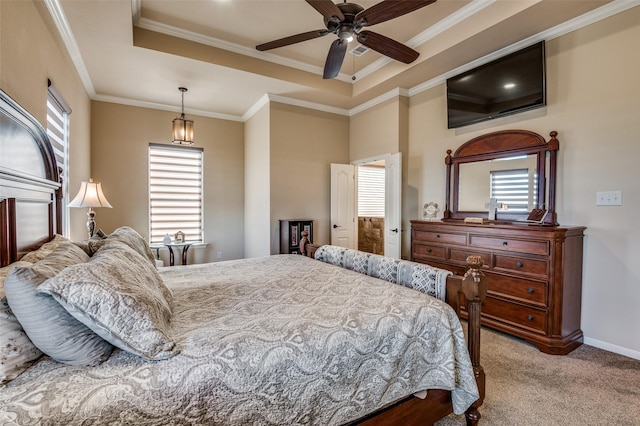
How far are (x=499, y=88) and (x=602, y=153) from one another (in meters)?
1.18

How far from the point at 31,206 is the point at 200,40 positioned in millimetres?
2632

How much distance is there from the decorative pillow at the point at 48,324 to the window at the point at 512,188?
360cm

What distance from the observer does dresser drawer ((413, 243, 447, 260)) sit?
345cm

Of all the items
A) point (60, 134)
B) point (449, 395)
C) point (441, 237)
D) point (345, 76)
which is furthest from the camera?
point (345, 76)

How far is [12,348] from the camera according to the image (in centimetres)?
91

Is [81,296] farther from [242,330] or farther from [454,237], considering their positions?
[454,237]

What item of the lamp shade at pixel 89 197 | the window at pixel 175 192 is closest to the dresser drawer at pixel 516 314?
the lamp shade at pixel 89 197

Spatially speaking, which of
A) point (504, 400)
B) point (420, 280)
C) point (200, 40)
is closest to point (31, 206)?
point (420, 280)

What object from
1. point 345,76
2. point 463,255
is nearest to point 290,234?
point 463,255

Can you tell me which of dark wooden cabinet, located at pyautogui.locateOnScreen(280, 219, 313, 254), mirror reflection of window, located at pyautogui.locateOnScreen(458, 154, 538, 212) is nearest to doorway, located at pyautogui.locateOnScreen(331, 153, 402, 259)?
dark wooden cabinet, located at pyautogui.locateOnScreen(280, 219, 313, 254)

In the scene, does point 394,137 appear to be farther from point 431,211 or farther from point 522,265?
point 522,265

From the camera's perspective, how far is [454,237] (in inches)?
130

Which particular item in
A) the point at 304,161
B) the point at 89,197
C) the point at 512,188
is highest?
the point at 304,161

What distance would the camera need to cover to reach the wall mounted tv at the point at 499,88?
2.99 m
